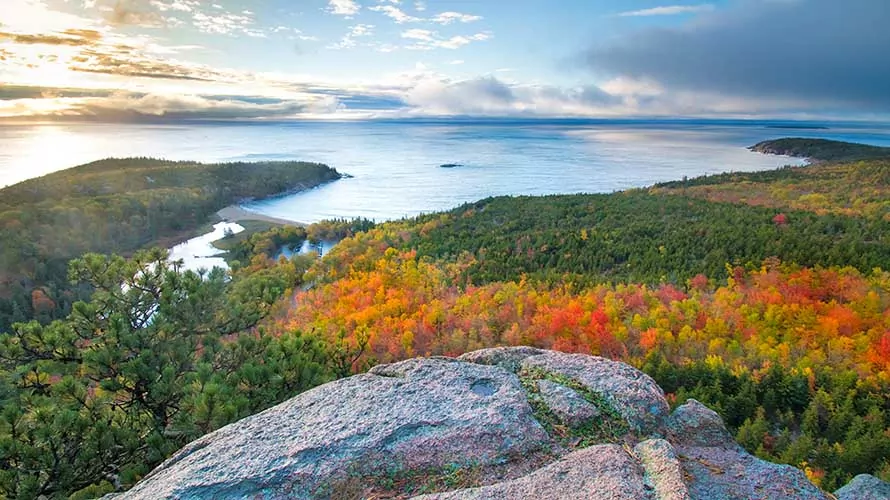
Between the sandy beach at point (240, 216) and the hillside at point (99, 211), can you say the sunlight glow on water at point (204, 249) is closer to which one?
the hillside at point (99, 211)

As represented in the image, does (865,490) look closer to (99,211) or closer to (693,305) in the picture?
(693,305)

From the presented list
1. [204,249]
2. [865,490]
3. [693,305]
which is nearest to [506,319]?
[693,305]

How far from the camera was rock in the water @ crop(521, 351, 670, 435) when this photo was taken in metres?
7.20

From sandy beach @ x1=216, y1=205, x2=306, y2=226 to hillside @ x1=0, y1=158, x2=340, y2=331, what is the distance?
278cm

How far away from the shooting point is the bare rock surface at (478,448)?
5887mm

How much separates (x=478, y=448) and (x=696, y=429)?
11.2ft

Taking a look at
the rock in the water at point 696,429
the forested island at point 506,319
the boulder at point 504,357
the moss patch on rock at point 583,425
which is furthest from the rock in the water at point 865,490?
the forested island at point 506,319

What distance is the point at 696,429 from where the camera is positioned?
294 inches

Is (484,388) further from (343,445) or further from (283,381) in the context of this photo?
(283,381)

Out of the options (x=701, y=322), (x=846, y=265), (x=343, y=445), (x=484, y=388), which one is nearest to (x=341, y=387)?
(x=343, y=445)

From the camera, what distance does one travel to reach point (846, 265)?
37.3 meters

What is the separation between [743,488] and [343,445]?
15.9ft

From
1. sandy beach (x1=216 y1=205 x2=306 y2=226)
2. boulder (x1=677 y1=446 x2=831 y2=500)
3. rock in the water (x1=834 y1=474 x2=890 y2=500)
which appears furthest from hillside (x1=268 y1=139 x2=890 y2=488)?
sandy beach (x1=216 y1=205 x2=306 y2=226)

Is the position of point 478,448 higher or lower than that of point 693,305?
higher
